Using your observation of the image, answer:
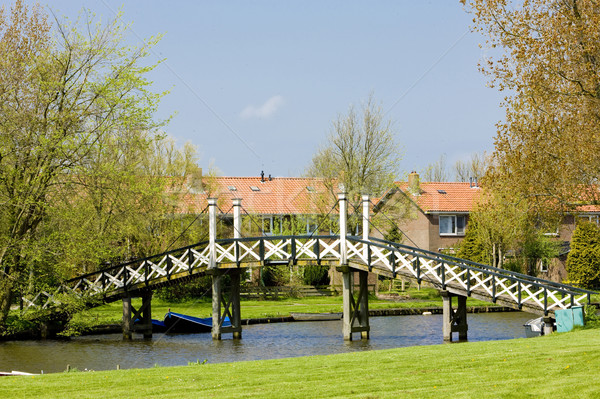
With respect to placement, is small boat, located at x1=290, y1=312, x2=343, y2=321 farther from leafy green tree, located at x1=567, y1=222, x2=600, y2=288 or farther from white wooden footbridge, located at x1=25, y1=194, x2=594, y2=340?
leafy green tree, located at x1=567, y1=222, x2=600, y2=288

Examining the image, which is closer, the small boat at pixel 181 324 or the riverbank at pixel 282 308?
the small boat at pixel 181 324

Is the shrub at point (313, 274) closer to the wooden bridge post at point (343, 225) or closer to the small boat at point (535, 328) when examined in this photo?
the wooden bridge post at point (343, 225)

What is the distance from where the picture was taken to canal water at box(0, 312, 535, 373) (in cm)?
2397

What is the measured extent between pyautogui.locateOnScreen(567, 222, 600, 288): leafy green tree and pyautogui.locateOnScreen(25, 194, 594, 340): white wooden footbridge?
22413mm

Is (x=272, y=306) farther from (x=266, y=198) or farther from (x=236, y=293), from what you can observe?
(x=266, y=198)

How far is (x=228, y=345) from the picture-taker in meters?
28.3

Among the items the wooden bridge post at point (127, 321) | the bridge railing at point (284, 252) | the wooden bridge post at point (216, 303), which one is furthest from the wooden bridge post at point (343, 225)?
the wooden bridge post at point (127, 321)

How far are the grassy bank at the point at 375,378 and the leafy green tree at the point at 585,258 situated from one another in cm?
3578

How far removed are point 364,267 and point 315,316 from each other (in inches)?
353

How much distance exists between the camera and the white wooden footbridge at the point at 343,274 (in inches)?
1021

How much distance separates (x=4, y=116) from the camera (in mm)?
25594

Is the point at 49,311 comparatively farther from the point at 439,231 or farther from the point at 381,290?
the point at 439,231

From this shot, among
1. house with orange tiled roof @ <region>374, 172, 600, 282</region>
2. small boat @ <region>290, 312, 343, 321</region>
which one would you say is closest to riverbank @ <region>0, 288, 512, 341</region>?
small boat @ <region>290, 312, 343, 321</region>

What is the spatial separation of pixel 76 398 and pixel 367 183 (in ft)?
111
